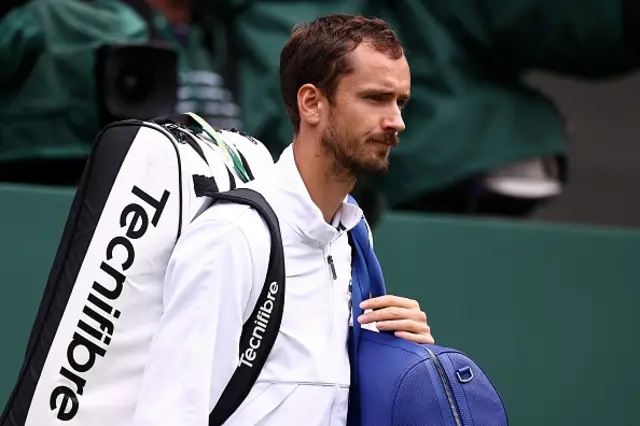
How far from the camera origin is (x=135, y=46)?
342 centimetres

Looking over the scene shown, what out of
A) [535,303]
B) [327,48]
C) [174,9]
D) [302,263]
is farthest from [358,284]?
[535,303]

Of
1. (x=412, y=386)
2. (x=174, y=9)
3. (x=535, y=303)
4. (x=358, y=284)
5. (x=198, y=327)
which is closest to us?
(x=198, y=327)

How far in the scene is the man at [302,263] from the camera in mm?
1703

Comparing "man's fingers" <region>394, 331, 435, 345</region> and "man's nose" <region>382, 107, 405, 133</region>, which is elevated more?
"man's nose" <region>382, 107, 405, 133</region>

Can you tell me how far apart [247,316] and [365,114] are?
0.35 metres

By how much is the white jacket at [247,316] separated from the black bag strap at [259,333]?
0.01m

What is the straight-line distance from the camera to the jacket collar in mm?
1863

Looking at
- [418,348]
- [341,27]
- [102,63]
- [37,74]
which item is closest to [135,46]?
[102,63]

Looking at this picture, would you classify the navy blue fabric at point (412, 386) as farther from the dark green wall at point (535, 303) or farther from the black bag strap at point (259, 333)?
the dark green wall at point (535, 303)

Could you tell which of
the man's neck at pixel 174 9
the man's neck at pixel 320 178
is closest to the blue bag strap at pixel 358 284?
the man's neck at pixel 320 178

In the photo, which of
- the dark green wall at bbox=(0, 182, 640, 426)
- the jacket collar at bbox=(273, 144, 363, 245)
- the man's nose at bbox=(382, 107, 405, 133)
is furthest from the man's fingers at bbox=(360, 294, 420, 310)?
the dark green wall at bbox=(0, 182, 640, 426)

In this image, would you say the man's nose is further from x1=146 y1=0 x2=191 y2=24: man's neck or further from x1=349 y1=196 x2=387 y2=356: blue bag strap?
x1=146 y1=0 x2=191 y2=24: man's neck

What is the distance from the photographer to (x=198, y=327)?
1.70 metres

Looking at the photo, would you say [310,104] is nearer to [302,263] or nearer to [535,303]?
[302,263]
